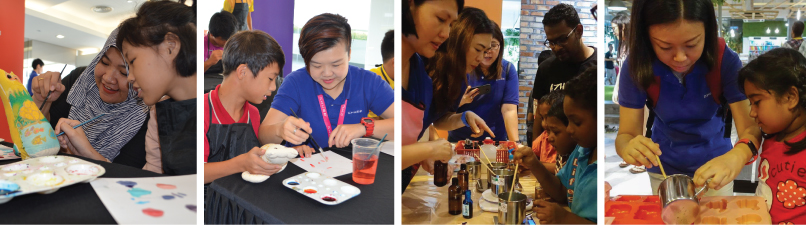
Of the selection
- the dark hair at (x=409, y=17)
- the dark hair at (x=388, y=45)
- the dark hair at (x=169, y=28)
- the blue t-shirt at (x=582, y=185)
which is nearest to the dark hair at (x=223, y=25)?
the dark hair at (x=169, y=28)

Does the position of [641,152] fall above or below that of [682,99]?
below

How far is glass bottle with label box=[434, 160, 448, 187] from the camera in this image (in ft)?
6.89

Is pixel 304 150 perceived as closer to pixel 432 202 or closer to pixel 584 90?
pixel 432 202

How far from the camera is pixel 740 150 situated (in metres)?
1.83

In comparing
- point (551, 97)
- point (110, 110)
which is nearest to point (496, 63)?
point (551, 97)

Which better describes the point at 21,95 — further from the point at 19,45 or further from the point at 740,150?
the point at 740,150

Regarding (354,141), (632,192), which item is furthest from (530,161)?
(354,141)

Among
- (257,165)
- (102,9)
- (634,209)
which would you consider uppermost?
(102,9)

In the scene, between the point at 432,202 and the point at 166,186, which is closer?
the point at 166,186

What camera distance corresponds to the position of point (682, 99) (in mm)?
1903

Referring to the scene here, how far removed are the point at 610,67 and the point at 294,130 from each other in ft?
5.02

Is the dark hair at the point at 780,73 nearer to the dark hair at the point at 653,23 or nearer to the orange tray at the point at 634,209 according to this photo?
the dark hair at the point at 653,23

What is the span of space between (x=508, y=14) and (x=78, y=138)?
2.51m

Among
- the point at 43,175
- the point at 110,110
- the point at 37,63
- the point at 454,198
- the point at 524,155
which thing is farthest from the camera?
the point at 37,63
